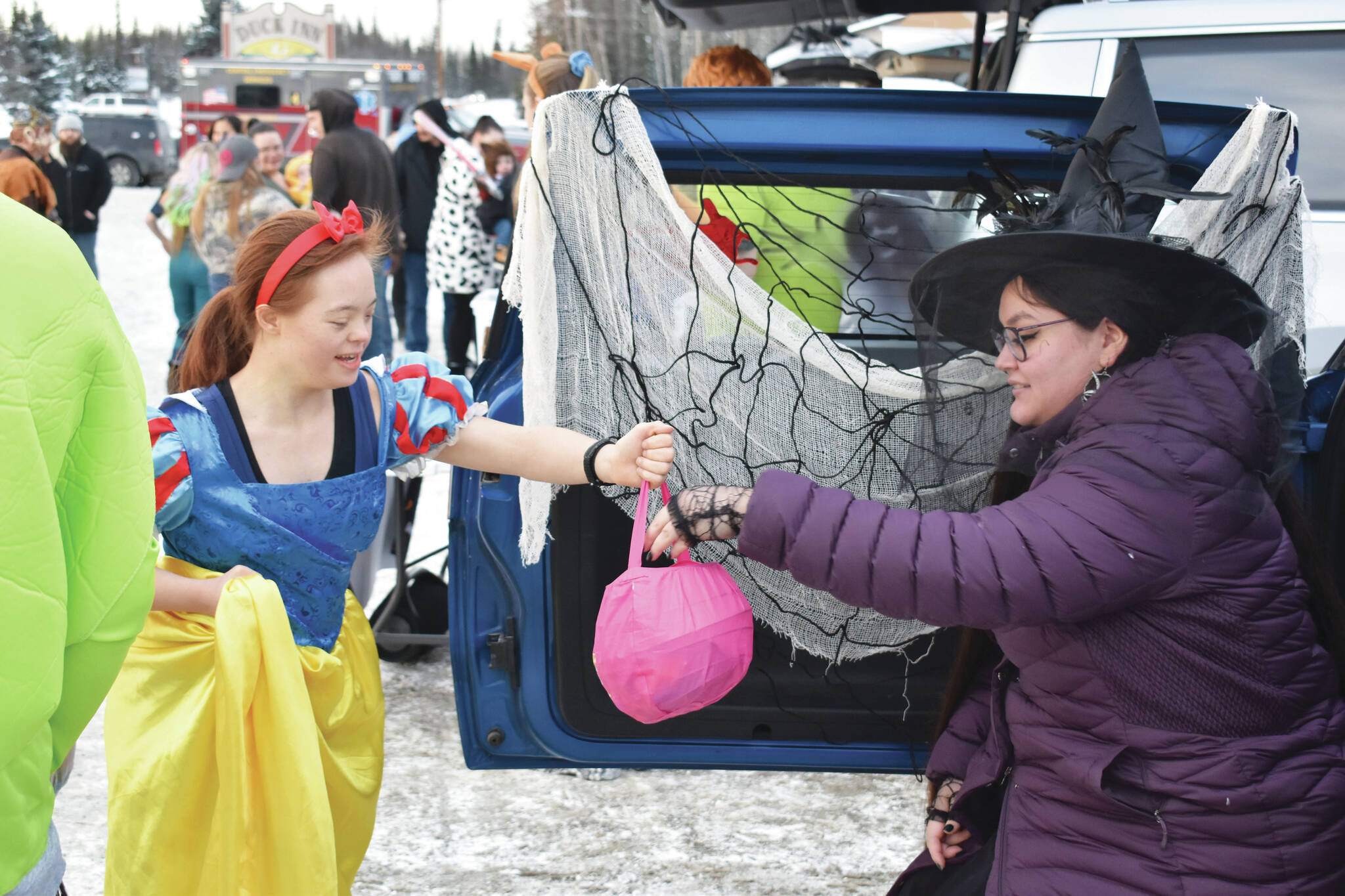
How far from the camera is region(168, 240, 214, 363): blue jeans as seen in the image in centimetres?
690

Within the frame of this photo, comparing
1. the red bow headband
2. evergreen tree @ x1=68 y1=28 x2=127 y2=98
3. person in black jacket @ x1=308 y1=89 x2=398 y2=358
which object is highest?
evergreen tree @ x1=68 y1=28 x2=127 y2=98

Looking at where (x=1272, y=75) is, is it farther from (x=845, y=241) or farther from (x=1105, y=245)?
(x=1105, y=245)

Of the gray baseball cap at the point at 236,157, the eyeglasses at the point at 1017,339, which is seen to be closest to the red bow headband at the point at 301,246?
the eyeglasses at the point at 1017,339

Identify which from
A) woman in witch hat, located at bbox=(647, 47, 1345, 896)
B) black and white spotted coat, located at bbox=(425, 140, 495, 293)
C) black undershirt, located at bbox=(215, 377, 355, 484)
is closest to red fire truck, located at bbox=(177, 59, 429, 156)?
black and white spotted coat, located at bbox=(425, 140, 495, 293)

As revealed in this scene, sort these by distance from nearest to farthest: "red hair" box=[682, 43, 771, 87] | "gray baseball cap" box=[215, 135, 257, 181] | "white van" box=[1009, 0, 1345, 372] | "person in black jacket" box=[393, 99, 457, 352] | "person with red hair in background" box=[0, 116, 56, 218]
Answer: "red hair" box=[682, 43, 771, 87], "white van" box=[1009, 0, 1345, 372], "gray baseball cap" box=[215, 135, 257, 181], "person in black jacket" box=[393, 99, 457, 352], "person with red hair in background" box=[0, 116, 56, 218]

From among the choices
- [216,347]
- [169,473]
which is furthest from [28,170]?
[169,473]

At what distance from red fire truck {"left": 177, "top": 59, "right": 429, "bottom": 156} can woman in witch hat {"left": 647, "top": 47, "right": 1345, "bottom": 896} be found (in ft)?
80.1

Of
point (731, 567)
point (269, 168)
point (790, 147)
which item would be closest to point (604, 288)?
point (790, 147)

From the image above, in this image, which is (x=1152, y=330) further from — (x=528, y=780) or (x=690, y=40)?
(x=690, y=40)

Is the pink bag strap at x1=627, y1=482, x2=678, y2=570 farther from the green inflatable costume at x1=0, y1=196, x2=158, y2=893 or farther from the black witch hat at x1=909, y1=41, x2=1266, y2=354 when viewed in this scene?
the green inflatable costume at x1=0, y1=196, x2=158, y2=893

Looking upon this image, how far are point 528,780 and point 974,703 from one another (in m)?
1.56

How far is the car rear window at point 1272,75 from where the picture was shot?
12.7ft

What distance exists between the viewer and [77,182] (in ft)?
32.7

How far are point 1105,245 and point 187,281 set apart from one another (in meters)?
6.30
